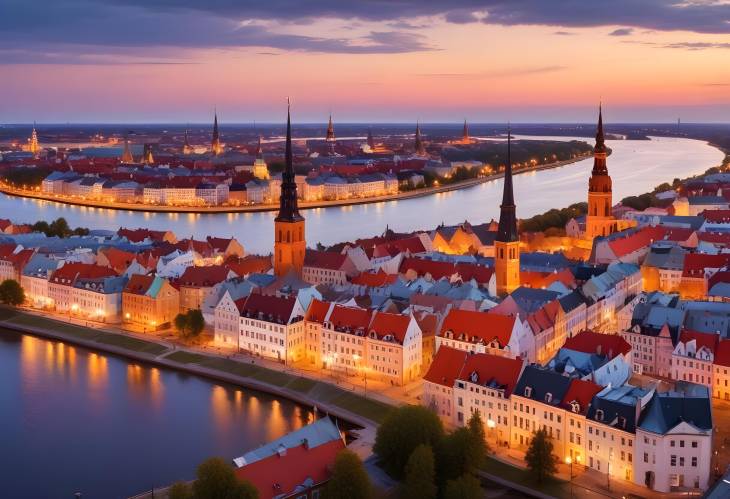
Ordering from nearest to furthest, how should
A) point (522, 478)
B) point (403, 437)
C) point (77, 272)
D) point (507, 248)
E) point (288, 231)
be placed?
Result: point (403, 437)
point (522, 478)
point (507, 248)
point (77, 272)
point (288, 231)

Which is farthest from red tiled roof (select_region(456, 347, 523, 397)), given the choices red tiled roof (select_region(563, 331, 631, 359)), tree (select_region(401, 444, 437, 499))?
tree (select_region(401, 444, 437, 499))

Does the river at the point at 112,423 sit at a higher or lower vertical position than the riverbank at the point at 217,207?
lower

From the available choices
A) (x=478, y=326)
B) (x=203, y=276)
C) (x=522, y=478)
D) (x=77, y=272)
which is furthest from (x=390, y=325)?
(x=77, y=272)

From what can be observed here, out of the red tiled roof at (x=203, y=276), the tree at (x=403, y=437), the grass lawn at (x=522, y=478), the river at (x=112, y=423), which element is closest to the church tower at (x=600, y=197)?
the red tiled roof at (x=203, y=276)

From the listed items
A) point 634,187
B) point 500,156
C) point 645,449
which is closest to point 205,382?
point 645,449

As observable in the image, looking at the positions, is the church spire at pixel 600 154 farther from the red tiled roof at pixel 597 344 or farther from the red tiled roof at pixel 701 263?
the red tiled roof at pixel 597 344

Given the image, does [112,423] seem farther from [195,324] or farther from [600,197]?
[600,197]
